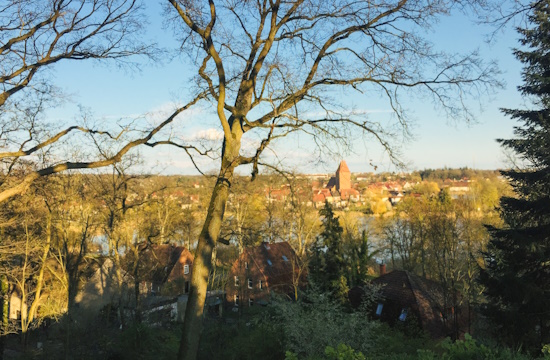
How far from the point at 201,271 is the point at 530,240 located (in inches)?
407

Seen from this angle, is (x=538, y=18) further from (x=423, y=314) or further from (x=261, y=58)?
(x=423, y=314)

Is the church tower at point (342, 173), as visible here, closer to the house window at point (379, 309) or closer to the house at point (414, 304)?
the house at point (414, 304)

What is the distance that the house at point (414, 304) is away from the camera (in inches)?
874

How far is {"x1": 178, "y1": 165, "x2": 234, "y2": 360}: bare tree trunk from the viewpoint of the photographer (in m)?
5.61

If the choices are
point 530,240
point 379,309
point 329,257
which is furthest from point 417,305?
point 530,240

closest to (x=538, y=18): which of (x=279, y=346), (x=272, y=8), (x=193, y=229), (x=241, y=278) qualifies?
(x=272, y=8)

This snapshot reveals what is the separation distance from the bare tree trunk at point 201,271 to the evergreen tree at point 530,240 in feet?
31.9

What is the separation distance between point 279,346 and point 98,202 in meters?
10.9

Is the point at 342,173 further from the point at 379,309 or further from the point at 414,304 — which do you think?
the point at 379,309

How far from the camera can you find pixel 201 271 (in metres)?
5.82

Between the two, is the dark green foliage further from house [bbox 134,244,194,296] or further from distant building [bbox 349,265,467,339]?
house [bbox 134,244,194,296]

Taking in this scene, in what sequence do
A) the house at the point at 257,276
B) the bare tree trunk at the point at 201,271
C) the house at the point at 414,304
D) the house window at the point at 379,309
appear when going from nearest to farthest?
1. the bare tree trunk at the point at 201,271
2. the house at the point at 414,304
3. the house window at the point at 379,309
4. the house at the point at 257,276

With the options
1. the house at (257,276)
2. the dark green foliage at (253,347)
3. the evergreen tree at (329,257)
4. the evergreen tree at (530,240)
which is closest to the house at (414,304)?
the evergreen tree at (329,257)

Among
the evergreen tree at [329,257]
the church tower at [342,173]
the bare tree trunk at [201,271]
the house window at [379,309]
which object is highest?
the church tower at [342,173]
